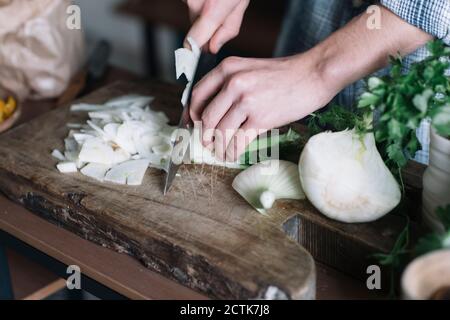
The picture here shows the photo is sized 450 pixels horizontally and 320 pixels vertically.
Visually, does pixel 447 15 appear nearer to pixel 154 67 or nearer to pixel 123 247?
pixel 123 247

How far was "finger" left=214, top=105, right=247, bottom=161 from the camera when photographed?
1.05 metres

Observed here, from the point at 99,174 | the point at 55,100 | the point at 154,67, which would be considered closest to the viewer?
the point at 99,174

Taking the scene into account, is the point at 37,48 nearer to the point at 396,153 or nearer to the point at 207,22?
the point at 207,22

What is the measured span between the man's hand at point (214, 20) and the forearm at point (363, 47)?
0.26m

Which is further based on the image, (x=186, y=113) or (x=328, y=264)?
(x=186, y=113)

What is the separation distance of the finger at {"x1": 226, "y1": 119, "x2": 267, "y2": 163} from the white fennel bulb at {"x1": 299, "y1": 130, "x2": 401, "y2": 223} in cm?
12

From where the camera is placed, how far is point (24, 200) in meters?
1.15

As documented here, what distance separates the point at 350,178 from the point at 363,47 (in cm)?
22

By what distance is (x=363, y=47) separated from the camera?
1010 millimetres

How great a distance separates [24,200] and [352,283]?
607mm

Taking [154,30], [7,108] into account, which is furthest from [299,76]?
[154,30]

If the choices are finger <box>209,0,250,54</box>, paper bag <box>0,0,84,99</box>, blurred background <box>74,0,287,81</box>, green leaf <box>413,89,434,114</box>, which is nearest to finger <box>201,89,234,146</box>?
finger <box>209,0,250,54</box>

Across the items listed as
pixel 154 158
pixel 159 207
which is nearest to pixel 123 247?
pixel 159 207

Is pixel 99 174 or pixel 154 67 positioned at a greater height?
pixel 99 174
